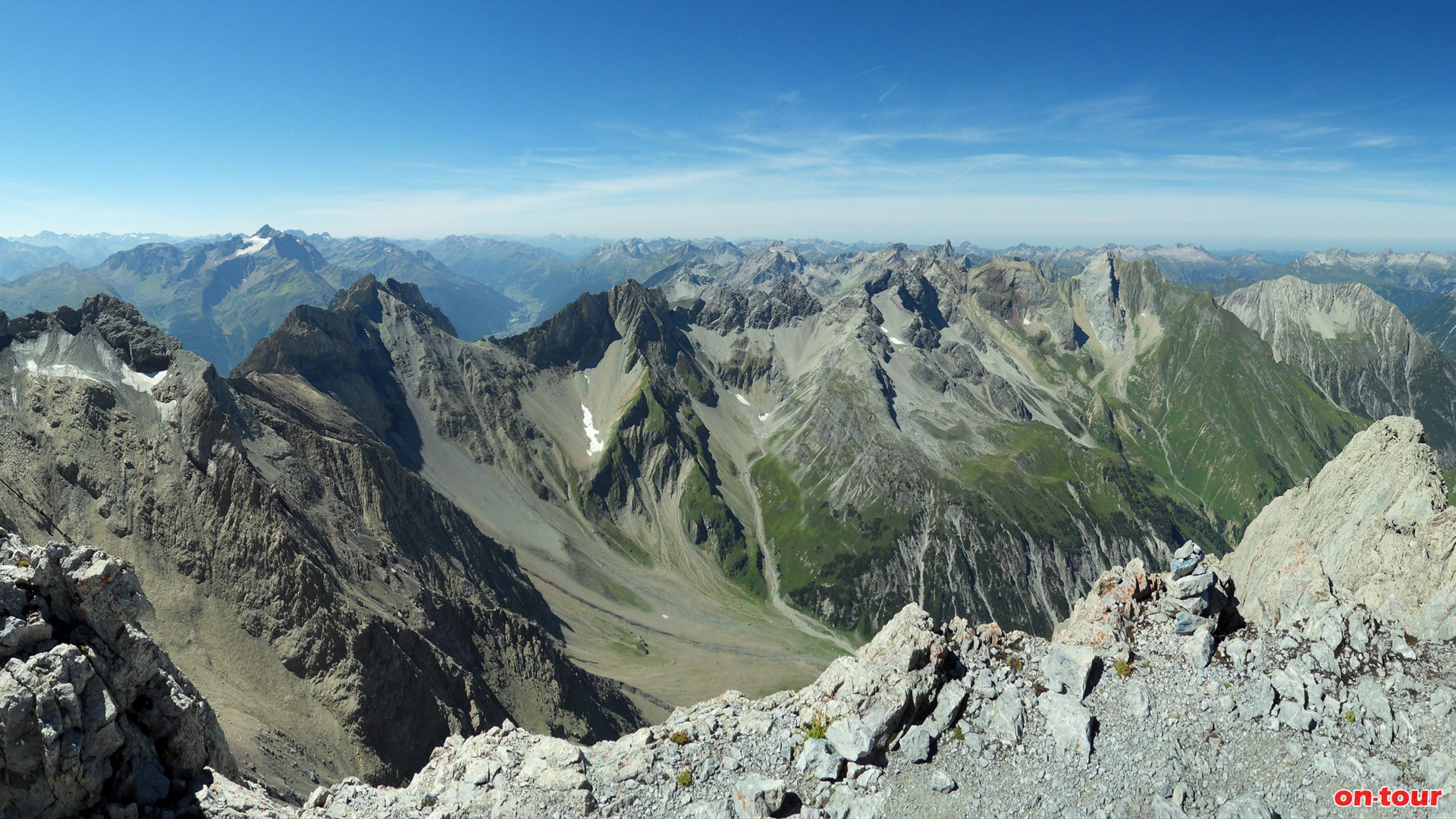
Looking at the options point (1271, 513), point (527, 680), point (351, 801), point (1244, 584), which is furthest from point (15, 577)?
point (1271, 513)

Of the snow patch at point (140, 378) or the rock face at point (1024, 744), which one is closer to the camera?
the rock face at point (1024, 744)

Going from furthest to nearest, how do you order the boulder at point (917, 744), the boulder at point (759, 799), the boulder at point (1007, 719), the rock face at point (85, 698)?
the boulder at point (1007, 719)
the boulder at point (917, 744)
the boulder at point (759, 799)
the rock face at point (85, 698)

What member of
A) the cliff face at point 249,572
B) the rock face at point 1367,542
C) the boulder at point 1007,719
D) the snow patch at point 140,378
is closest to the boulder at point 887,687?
the boulder at point 1007,719

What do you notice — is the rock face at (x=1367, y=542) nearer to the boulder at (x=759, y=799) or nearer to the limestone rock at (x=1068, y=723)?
the limestone rock at (x=1068, y=723)

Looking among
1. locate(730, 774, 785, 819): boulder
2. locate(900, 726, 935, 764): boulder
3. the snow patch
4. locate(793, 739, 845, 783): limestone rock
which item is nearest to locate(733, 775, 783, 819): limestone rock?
locate(730, 774, 785, 819): boulder

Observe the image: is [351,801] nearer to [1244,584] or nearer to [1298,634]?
[1298,634]

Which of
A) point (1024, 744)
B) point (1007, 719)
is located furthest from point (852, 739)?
point (1024, 744)

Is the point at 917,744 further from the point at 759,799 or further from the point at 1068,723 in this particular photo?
the point at 759,799
